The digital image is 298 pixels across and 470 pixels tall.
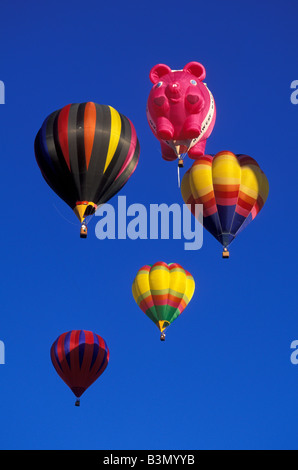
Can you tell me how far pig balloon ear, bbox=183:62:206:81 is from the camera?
63.9ft

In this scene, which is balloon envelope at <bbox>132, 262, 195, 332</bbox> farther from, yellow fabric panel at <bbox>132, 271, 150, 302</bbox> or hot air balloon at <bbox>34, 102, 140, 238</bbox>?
hot air balloon at <bbox>34, 102, 140, 238</bbox>

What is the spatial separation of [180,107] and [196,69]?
48.1 inches

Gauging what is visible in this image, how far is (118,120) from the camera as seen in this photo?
19.8 m

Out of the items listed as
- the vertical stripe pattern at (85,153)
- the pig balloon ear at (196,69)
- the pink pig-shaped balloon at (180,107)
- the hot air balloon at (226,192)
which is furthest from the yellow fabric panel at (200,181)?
the pig balloon ear at (196,69)

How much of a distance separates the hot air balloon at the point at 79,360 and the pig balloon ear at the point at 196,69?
7632mm

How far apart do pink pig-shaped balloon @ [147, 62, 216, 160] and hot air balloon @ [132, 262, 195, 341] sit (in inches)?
190

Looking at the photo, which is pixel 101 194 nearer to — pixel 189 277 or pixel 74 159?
pixel 74 159

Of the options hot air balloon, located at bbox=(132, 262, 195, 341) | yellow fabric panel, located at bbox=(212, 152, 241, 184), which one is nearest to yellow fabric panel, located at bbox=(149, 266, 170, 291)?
hot air balloon, located at bbox=(132, 262, 195, 341)

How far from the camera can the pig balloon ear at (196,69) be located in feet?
63.9

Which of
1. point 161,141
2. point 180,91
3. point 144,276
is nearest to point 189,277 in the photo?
point 144,276

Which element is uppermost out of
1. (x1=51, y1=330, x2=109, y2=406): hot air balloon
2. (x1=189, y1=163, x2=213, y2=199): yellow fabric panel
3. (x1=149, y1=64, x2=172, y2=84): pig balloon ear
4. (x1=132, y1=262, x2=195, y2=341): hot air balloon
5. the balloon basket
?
(x1=149, y1=64, x2=172, y2=84): pig balloon ear

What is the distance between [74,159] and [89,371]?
652 cm

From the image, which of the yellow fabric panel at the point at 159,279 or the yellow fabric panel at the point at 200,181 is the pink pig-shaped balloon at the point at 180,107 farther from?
the yellow fabric panel at the point at 159,279

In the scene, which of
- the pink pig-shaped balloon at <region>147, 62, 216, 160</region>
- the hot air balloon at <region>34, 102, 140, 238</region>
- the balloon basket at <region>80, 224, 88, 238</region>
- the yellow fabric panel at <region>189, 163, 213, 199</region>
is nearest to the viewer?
the pink pig-shaped balloon at <region>147, 62, 216, 160</region>
